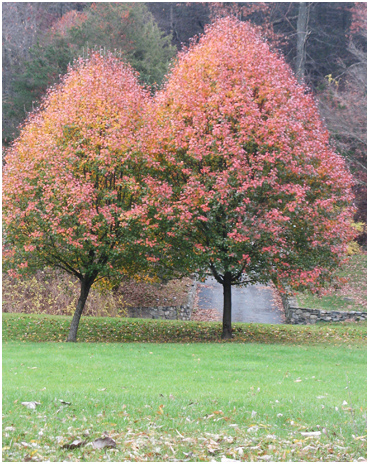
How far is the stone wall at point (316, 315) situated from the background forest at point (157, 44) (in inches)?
320

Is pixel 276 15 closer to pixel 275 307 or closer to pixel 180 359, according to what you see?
pixel 275 307

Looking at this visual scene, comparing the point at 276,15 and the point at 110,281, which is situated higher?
the point at 276,15

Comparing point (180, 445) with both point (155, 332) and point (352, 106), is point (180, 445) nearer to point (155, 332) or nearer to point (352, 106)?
point (155, 332)

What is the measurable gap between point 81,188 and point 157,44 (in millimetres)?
16011

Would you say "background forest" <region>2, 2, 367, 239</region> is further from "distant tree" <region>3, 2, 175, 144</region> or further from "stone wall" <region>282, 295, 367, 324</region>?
"stone wall" <region>282, 295, 367, 324</region>

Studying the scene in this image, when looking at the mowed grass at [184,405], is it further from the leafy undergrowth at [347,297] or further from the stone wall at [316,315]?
the leafy undergrowth at [347,297]

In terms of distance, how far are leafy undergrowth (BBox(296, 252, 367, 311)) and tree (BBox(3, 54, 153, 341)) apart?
10890 mm

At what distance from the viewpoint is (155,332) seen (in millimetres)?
16812

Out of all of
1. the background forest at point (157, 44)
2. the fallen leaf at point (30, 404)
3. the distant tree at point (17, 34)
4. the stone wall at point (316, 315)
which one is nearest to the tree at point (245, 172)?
the background forest at point (157, 44)

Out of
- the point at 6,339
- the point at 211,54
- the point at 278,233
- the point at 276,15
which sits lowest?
the point at 6,339

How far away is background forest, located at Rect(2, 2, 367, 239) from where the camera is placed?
2527 cm

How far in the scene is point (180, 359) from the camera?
11.0 metres

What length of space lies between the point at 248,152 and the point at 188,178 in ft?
6.27

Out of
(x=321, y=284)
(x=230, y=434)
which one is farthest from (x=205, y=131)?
(x=230, y=434)
